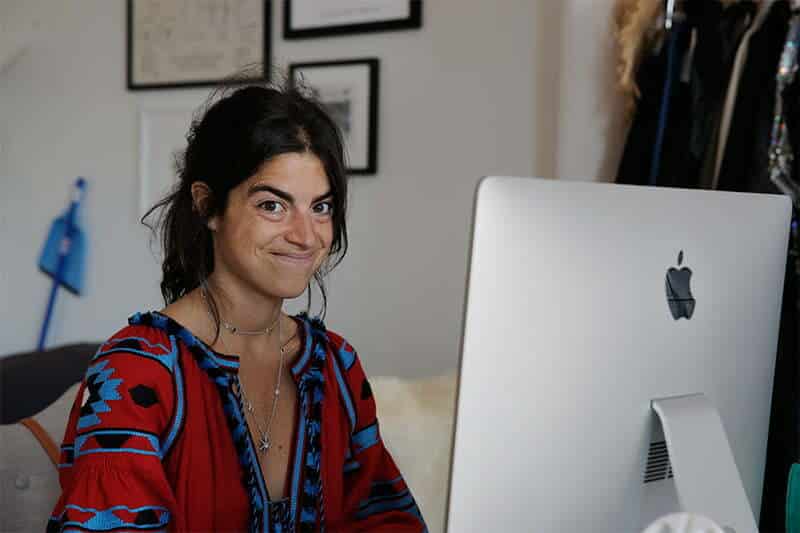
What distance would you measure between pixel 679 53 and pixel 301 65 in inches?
39.6

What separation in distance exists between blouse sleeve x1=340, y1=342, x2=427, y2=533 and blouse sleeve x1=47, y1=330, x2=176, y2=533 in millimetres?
250

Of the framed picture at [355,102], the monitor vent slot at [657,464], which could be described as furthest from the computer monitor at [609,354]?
the framed picture at [355,102]

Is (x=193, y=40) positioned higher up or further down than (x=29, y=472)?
higher up

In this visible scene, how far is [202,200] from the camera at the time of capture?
0.90 meters

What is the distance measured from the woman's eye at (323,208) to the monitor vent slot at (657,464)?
0.42 m

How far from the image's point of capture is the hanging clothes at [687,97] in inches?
63.2

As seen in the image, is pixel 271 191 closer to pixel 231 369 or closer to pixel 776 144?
pixel 231 369

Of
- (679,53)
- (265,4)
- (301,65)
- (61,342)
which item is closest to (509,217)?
(679,53)

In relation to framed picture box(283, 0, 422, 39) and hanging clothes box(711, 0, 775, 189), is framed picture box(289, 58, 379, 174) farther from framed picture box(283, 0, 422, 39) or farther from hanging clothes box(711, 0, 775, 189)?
hanging clothes box(711, 0, 775, 189)

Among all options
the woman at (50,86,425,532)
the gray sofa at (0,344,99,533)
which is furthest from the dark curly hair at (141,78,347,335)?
the gray sofa at (0,344,99,533)

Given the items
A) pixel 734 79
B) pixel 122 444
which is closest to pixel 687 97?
pixel 734 79

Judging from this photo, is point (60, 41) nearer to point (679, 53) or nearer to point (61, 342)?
point (61, 342)

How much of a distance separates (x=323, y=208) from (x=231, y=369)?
0.20 metres

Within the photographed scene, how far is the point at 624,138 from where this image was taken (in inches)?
69.5
